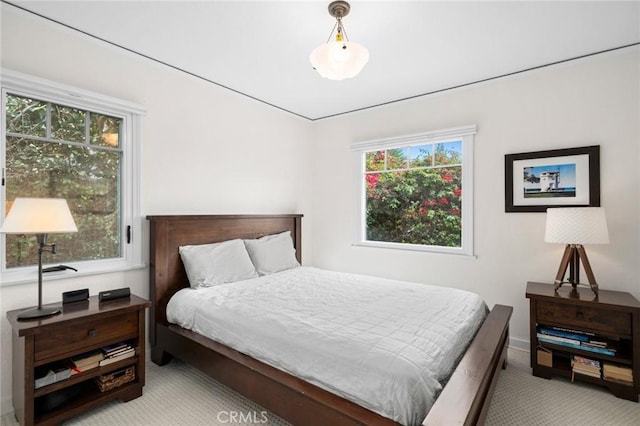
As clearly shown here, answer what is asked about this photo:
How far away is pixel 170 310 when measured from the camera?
8.59ft

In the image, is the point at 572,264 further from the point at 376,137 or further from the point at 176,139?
the point at 176,139

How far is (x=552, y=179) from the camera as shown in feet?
9.55

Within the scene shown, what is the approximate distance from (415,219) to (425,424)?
2829mm

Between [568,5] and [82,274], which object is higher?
[568,5]

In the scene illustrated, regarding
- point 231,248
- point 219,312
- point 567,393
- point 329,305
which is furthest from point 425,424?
point 231,248

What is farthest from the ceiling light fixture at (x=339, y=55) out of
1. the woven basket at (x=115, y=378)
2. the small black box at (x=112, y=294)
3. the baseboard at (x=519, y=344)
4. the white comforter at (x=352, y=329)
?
the baseboard at (x=519, y=344)

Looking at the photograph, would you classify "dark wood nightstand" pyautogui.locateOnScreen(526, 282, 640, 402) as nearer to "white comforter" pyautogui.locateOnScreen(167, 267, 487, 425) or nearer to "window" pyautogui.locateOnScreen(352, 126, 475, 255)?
"white comforter" pyautogui.locateOnScreen(167, 267, 487, 425)

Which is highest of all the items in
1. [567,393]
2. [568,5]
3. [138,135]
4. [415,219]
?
[568,5]

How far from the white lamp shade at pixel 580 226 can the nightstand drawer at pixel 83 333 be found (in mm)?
3332

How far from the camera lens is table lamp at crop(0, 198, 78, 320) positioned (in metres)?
1.78

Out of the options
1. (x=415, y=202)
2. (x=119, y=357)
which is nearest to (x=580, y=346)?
(x=415, y=202)

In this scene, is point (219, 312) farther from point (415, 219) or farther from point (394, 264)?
point (415, 219)

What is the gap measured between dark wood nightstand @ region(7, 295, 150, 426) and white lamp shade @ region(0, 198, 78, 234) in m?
0.55

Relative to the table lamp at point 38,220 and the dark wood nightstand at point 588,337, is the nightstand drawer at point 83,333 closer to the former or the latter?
the table lamp at point 38,220
